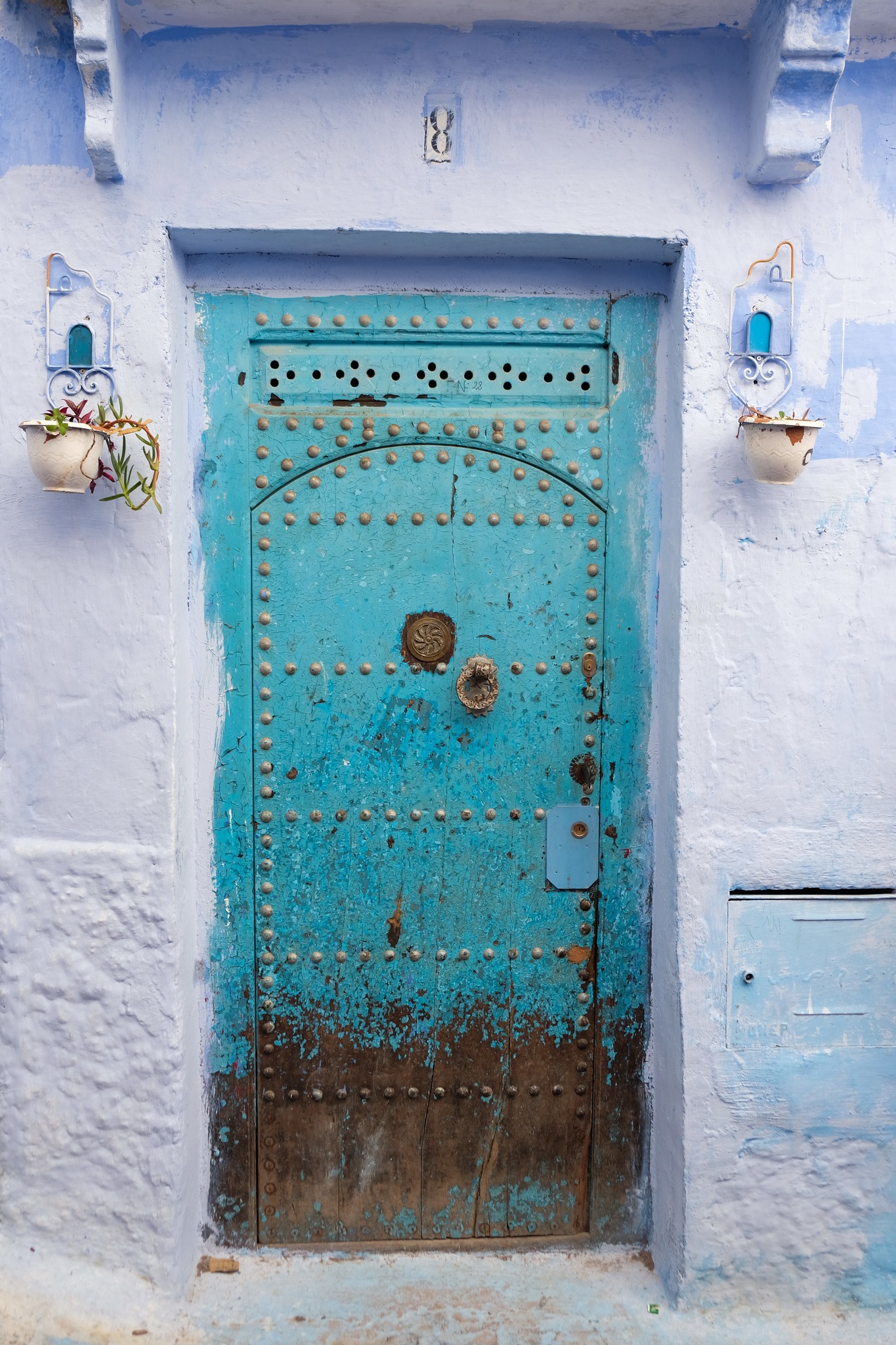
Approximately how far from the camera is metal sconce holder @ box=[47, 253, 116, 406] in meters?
2.06

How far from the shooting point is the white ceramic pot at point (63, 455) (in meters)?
1.93

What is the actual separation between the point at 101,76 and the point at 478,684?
59.2 inches

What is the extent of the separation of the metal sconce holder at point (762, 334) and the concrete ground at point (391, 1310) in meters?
2.06

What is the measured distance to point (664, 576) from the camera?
227 cm

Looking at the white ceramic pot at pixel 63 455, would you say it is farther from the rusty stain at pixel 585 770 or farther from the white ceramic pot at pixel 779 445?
the white ceramic pot at pixel 779 445

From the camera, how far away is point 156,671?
2.12 metres

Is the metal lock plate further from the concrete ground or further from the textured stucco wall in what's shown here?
the concrete ground

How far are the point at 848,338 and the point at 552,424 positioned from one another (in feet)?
2.23

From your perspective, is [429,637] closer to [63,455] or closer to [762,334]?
[63,455]

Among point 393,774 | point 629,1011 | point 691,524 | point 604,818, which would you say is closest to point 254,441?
point 393,774

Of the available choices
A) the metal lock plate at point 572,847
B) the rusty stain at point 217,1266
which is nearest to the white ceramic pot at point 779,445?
the metal lock plate at point 572,847

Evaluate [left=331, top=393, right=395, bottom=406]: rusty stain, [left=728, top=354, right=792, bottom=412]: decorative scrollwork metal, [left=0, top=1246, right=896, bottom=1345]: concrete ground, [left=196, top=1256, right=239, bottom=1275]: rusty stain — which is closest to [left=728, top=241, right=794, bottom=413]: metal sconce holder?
[left=728, top=354, right=792, bottom=412]: decorative scrollwork metal

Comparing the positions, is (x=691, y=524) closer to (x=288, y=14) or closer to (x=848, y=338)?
(x=848, y=338)

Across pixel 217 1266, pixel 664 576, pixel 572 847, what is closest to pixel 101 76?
pixel 664 576
